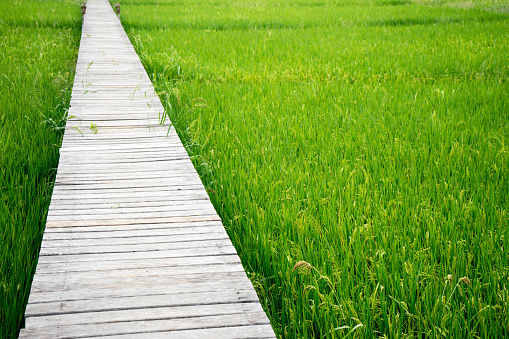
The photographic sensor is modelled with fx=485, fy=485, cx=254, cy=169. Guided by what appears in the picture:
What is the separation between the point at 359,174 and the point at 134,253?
1516mm

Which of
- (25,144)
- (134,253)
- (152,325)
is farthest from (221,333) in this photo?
(25,144)

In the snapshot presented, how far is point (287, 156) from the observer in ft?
10.1

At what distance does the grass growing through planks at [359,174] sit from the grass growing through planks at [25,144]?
90cm

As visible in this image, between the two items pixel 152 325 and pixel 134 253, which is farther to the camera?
pixel 134 253

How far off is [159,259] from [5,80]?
3.84 m

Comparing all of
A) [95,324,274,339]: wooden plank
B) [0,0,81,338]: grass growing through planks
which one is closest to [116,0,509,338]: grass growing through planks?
[95,324,274,339]: wooden plank

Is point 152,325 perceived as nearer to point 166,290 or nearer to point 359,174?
point 166,290

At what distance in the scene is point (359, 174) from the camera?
284 cm

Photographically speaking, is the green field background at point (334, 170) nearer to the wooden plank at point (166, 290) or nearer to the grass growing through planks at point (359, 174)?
the grass growing through planks at point (359, 174)

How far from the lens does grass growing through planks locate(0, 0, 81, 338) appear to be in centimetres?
193

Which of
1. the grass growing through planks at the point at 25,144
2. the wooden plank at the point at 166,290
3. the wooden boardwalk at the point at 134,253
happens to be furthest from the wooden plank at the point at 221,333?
the grass growing through planks at the point at 25,144

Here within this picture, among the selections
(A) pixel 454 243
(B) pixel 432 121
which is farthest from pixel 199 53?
(A) pixel 454 243

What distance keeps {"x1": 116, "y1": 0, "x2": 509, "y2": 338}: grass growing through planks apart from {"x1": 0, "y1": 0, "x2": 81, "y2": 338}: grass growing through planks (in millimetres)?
901

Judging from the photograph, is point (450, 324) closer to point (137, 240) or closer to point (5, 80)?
point (137, 240)
